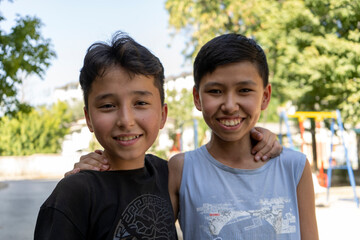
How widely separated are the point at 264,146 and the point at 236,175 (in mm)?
189

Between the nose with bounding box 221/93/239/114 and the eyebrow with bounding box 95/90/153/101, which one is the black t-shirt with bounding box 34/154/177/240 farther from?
the nose with bounding box 221/93/239/114

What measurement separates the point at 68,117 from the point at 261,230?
30.5 meters

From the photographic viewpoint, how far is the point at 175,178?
6.64 ft

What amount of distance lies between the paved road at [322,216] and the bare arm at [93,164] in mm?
5748

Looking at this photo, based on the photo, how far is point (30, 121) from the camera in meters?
28.6

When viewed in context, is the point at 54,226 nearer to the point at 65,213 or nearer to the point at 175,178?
the point at 65,213

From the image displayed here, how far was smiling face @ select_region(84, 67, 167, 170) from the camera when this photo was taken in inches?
65.4

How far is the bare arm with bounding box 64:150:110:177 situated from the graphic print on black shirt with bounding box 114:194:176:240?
0.17m

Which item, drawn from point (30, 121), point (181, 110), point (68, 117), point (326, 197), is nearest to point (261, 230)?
point (326, 197)

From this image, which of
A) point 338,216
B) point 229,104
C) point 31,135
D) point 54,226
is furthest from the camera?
point 31,135

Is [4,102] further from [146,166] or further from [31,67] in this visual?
[146,166]

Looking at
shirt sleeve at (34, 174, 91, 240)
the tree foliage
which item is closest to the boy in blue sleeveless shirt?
shirt sleeve at (34, 174, 91, 240)

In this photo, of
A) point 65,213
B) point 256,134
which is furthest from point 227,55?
point 65,213

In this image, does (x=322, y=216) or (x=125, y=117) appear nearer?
(x=125, y=117)
